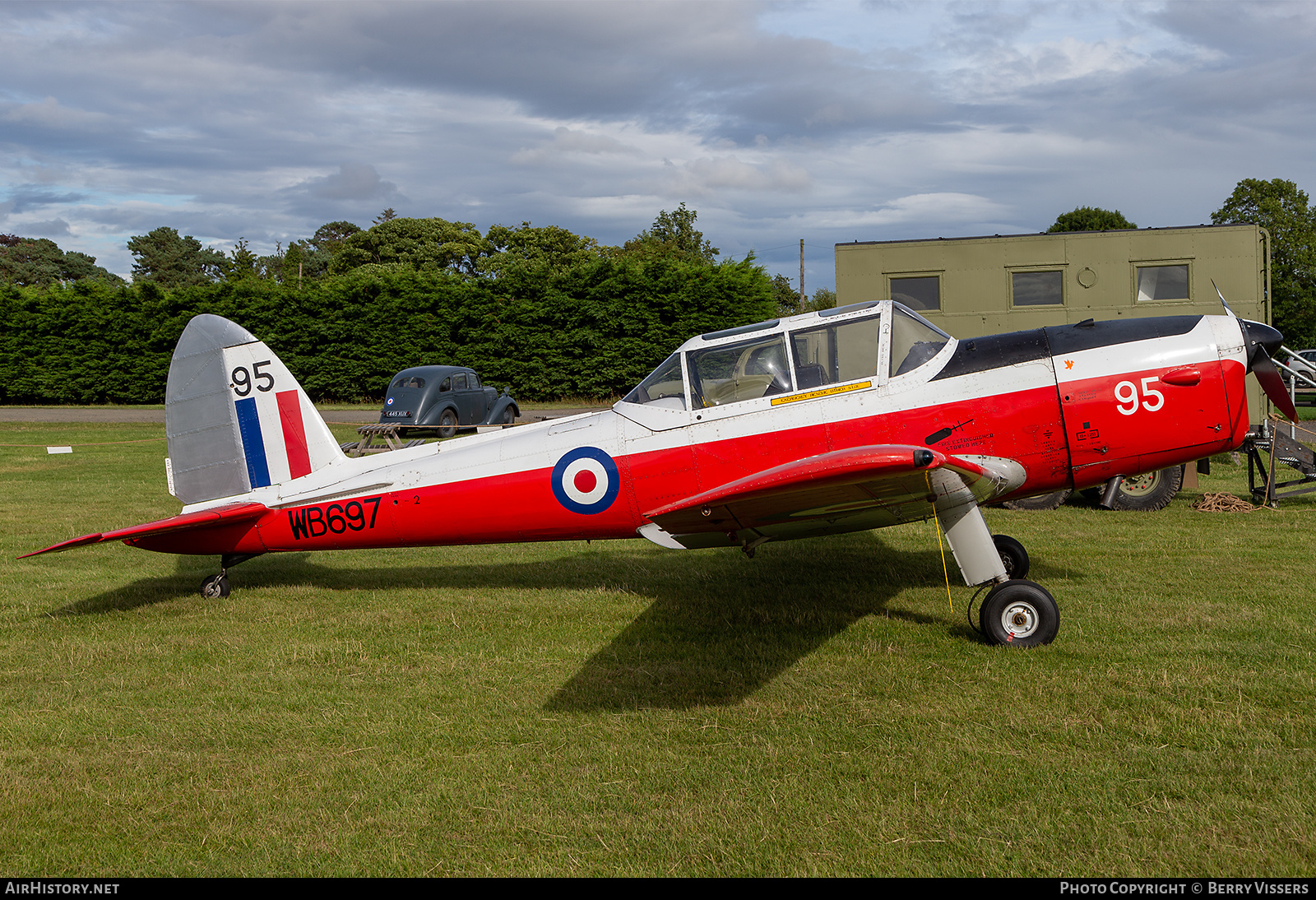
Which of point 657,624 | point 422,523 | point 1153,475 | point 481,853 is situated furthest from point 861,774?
point 1153,475

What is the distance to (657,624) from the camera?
6320mm

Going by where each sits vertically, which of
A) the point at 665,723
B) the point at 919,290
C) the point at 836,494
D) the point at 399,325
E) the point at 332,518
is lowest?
the point at 665,723

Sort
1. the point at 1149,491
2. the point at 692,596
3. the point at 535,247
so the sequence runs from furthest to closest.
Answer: the point at 535,247 → the point at 1149,491 → the point at 692,596

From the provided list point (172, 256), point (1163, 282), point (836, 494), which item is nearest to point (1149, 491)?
point (1163, 282)

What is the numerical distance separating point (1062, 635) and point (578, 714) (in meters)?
3.21

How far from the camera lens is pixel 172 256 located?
7894cm

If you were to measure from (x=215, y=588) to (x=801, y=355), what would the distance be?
5151mm

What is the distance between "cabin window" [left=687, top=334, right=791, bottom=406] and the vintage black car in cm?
1372

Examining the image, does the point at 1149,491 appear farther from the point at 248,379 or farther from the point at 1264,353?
the point at 248,379

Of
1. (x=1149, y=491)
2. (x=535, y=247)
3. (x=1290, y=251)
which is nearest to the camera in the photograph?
(x=1149, y=491)

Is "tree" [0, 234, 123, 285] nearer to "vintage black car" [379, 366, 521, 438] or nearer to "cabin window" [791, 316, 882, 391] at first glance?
"vintage black car" [379, 366, 521, 438]

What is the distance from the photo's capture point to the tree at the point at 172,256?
7762 centimetres

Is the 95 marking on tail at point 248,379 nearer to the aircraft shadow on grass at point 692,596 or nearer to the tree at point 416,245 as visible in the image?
the aircraft shadow on grass at point 692,596
